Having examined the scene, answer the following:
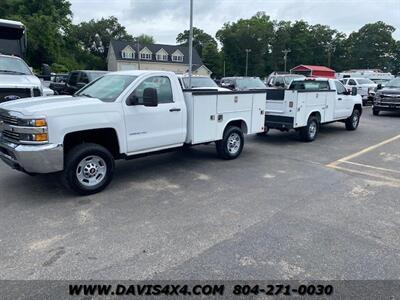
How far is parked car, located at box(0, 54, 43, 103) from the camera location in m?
8.46

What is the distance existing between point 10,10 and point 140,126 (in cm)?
5334

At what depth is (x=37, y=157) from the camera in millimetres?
4695

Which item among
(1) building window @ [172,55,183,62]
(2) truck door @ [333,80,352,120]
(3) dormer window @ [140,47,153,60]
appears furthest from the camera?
(1) building window @ [172,55,183,62]

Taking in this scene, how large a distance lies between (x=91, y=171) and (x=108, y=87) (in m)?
1.57

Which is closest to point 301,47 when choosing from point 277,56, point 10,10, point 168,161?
point 277,56

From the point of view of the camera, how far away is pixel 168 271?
10.7 feet

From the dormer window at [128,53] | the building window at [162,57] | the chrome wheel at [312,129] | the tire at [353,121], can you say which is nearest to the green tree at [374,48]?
the building window at [162,57]

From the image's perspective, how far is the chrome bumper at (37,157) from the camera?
4.69 meters

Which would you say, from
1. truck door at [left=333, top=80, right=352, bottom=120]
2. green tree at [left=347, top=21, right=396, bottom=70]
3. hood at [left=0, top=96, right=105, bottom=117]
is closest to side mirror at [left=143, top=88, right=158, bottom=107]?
hood at [left=0, top=96, right=105, bottom=117]

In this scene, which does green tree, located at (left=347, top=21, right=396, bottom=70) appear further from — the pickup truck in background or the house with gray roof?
the pickup truck in background

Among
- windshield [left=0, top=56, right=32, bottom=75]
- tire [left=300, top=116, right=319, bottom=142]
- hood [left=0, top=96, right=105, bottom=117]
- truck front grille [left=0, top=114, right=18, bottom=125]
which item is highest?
windshield [left=0, top=56, right=32, bottom=75]

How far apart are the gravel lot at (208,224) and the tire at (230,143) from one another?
0.37 metres

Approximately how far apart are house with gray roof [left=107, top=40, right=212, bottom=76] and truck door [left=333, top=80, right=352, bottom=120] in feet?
198

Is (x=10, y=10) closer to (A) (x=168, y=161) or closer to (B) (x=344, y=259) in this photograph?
(A) (x=168, y=161)
